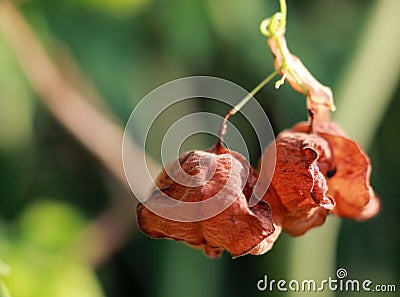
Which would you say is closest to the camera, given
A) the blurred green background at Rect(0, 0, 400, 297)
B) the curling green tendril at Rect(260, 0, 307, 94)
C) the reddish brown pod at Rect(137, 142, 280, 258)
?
the reddish brown pod at Rect(137, 142, 280, 258)

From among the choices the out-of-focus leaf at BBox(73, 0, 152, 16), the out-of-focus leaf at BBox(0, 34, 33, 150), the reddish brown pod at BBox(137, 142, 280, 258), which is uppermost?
the out-of-focus leaf at BBox(73, 0, 152, 16)

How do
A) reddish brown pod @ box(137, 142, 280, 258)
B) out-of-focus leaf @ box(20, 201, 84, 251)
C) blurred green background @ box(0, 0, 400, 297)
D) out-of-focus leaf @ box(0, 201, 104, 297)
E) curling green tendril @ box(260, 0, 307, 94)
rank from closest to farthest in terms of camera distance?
reddish brown pod @ box(137, 142, 280, 258) → curling green tendril @ box(260, 0, 307, 94) → out-of-focus leaf @ box(0, 201, 104, 297) → out-of-focus leaf @ box(20, 201, 84, 251) → blurred green background @ box(0, 0, 400, 297)

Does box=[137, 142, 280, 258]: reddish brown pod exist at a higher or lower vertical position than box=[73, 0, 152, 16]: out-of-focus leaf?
lower

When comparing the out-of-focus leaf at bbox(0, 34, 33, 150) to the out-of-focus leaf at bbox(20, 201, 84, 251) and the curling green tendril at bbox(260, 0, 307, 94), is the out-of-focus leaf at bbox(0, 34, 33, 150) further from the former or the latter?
the curling green tendril at bbox(260, 0, 307, 94)

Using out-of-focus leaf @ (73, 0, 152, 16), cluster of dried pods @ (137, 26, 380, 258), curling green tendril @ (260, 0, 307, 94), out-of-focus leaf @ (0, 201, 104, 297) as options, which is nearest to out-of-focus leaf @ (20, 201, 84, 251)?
out-of-focus leaf @ (0, 201, 104, 297)

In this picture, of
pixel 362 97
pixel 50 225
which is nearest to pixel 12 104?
pixel 50 225

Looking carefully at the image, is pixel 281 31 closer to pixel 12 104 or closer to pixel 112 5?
pixel 112 5
